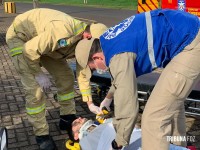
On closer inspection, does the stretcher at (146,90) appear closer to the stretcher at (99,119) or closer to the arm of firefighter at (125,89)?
the stretcher at (99,119)

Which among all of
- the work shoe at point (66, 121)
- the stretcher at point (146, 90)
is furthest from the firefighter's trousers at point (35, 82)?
the stretcher at point (146, 90)

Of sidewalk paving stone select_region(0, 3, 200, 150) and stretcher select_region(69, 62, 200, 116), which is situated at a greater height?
stretcher select_region(69, 62, 200, 116)

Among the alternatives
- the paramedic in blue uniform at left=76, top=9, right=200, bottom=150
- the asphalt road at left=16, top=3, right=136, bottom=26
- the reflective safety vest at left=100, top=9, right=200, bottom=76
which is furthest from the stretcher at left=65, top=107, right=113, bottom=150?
the asphalt road at left=16, top=3, right=136, bottom=26

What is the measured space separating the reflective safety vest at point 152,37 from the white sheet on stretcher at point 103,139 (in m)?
0.74

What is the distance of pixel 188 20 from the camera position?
2.63 metres

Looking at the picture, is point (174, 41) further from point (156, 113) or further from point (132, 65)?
point (156, 113)

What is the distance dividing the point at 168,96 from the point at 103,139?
884 mm

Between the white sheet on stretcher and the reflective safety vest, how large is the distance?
0.74 m

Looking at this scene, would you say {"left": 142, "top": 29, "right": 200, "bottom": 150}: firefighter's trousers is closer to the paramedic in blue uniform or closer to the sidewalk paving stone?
the paramedic in blue uniform

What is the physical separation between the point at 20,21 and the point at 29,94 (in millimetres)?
799

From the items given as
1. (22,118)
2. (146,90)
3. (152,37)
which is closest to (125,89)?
(152,37)

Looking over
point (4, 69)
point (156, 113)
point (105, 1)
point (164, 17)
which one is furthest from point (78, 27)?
point (105, 1)

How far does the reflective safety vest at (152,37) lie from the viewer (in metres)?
2.53

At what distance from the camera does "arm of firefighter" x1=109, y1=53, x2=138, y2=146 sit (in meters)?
2.43
